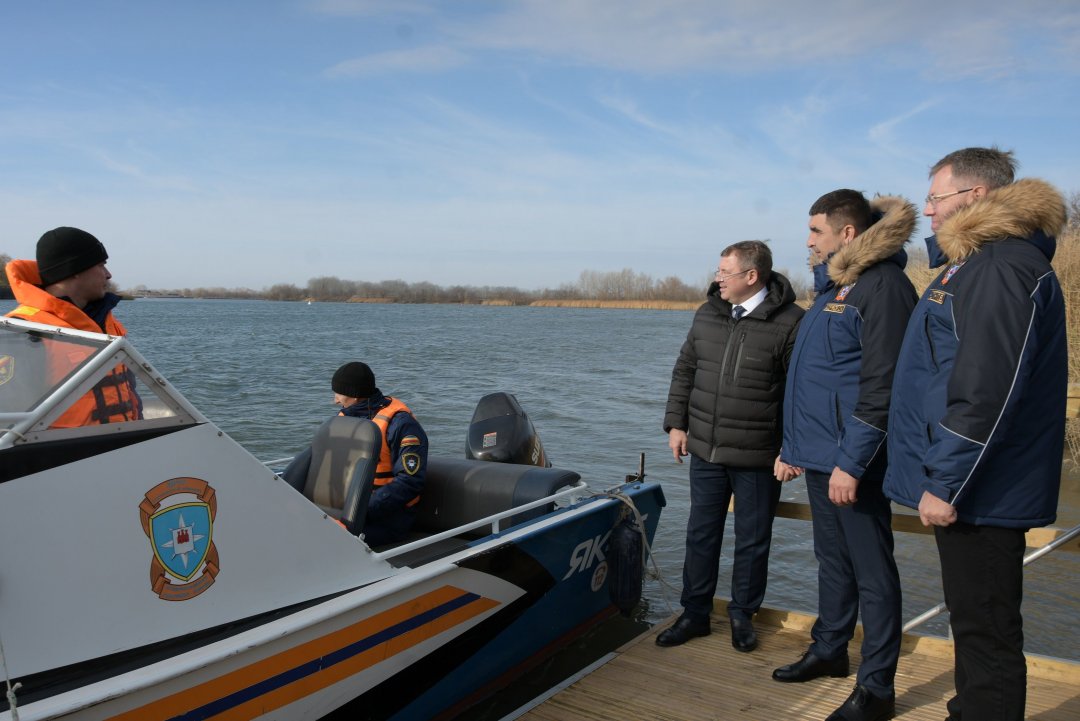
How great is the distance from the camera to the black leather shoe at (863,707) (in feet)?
9.86

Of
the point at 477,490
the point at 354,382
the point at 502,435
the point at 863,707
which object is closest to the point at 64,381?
the point at 354,382

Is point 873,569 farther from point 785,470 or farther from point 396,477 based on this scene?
point 396,477

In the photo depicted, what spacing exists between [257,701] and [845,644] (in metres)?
2.44

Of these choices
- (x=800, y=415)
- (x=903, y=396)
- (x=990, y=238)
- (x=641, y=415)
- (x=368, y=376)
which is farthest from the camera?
(x=641, y=415)

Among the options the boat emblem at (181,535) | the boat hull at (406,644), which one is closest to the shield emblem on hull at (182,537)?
the boat emblem at (181,535)

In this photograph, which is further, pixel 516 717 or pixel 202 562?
pixel 516 717

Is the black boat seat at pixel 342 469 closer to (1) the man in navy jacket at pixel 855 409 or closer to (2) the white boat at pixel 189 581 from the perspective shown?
(2) the white boat at pixel 189 581

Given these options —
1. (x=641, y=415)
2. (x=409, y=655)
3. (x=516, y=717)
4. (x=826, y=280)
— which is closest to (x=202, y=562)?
(x=409, y=655)

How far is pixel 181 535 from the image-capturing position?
8.23 ft

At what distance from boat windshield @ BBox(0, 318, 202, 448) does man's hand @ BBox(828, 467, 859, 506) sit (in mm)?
2264

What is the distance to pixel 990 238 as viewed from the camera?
2.29 m

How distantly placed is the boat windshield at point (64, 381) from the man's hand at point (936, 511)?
2297 mm

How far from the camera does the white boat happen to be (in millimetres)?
2184

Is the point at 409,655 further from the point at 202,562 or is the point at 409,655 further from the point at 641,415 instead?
the point at 641,415
